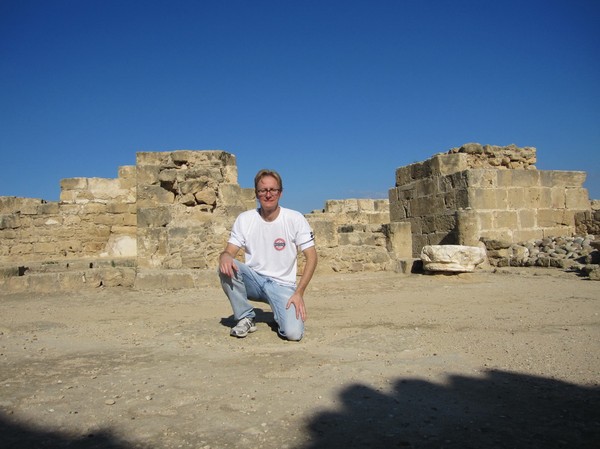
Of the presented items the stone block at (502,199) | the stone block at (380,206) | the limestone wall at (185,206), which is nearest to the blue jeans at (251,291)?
the limestone wall at (185,206)

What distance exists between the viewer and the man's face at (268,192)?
3854mm

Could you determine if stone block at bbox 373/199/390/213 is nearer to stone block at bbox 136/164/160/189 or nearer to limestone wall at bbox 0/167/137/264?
limestone wall at bbox 0/167/137/264

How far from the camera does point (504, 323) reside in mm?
4180

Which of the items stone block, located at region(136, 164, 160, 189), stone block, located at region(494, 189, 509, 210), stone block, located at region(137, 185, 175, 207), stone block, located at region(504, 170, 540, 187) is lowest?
stone block, located at region(494, 189, 509, 210)

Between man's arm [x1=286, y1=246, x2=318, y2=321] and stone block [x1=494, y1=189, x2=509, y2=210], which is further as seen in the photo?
stone block [x1=494, y1=189, x2=509, y2=210]

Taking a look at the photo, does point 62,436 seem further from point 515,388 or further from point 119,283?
point 119,283

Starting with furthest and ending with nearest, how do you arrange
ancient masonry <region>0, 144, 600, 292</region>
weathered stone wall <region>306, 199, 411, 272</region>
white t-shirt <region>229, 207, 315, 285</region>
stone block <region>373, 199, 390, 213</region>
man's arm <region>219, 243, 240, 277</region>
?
1. stone block <region>373, 199, 390, 213</region>
2. weathered stone wall <region>306, 199, 411, 272</region>
3. ancient masonry <region>0, 144, 600, 292</region>
4. white t-shirt <region>229, 207, 315, 285</region>
5. man's arm <region>219, 243, 240, 277</region>

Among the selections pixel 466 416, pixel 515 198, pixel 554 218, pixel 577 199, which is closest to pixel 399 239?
pixel 515 198

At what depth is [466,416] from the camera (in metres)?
2.17

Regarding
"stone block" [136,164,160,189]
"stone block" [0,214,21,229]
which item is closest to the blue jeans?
"stone block" [136,164,160,189]

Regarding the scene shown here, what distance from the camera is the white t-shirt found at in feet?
12.9

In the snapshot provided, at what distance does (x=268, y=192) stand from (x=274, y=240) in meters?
0.40

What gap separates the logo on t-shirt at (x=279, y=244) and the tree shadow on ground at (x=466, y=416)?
1.57 meters

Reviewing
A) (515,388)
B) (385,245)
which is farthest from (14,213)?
(515,388)
